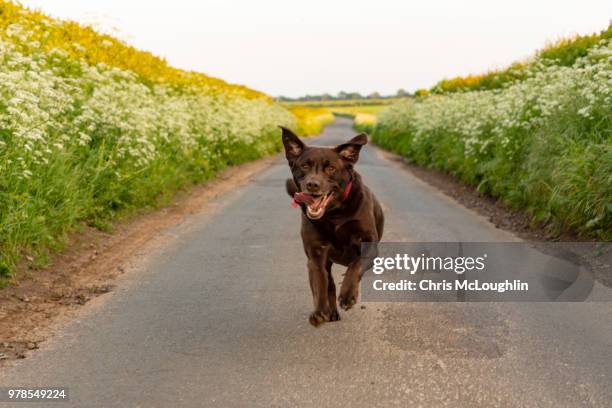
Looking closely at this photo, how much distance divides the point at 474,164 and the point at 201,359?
11811 millimetres

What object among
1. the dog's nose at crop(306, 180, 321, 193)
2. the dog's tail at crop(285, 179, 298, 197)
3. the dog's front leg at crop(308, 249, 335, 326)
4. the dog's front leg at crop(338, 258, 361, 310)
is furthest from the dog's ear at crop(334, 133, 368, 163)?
the dog's front leg at crop(338, 258, 361, 310)

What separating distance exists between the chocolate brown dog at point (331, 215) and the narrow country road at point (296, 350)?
0.39 m

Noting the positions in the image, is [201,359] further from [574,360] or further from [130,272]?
[130,272]

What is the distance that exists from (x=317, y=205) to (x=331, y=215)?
18 centimetres

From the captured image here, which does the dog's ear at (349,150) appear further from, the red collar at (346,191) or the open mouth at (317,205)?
the open mouth at (317,205)

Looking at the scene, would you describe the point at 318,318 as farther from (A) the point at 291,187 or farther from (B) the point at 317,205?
(A) the point at 291,187

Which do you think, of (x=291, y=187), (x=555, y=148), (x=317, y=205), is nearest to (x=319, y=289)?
(x=317, y=205)

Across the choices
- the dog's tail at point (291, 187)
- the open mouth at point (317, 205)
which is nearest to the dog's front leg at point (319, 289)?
the open mouth at point (317, 205)

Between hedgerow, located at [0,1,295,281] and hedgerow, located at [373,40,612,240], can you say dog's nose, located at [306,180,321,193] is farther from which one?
hedgerow, located at [373,40,612,240]

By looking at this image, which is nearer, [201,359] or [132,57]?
[201,359]

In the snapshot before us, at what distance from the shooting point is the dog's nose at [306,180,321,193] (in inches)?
187

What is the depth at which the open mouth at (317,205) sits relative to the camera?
486 centimetres

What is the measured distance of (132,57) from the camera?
18.6m

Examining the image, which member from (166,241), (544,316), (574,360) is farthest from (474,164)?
(574,360)
